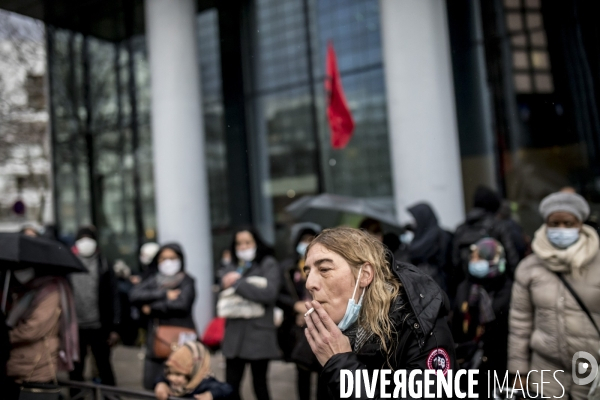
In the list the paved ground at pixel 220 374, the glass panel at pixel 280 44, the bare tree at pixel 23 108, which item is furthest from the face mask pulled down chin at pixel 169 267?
the bare tree at pixel 23 108

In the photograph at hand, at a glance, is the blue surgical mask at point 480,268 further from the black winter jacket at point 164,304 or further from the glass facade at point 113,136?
the glass facade at point 113,136

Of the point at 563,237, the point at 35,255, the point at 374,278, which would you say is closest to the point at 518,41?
the point at 563,237

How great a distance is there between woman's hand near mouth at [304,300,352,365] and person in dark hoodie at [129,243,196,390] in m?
3.50

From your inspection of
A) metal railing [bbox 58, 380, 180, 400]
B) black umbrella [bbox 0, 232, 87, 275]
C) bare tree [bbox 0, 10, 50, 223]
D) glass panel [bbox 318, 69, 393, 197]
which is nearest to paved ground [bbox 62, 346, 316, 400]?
metal railing [bbox 58, 380, 180, 400]

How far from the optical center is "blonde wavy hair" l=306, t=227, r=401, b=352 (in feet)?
6.78

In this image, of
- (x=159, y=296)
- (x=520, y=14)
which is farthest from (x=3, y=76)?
(x=520, y=14)

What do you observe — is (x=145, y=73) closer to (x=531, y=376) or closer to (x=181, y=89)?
(x=181, y=89)

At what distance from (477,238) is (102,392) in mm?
3193

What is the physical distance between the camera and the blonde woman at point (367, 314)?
202 cm

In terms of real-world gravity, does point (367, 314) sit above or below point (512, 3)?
below

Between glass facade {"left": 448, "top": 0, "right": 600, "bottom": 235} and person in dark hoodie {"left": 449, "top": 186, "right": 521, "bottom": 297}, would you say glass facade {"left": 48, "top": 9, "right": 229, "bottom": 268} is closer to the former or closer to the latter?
glass facade {"left": 448, "top": 0, "right": 600, "bottom": 235}

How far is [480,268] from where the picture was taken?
14.4 ft

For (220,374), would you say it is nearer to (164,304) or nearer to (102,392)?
(164,304)

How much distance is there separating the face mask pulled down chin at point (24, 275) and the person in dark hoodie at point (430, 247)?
3267mm
